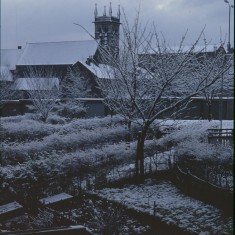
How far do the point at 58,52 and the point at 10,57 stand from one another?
1003cm

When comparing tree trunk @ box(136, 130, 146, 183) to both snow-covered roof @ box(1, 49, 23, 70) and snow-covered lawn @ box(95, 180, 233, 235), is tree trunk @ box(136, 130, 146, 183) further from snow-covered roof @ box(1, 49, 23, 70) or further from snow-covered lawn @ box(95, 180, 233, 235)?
snow-covered roof @ box(1, 49, 23, 70)

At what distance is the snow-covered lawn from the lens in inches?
369

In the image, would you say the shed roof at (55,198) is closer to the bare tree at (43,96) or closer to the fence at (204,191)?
the fence at (204,191)

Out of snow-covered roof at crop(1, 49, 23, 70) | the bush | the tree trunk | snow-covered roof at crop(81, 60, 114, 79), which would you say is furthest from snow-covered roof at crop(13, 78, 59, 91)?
the tree trunk

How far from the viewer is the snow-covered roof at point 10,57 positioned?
208 ft

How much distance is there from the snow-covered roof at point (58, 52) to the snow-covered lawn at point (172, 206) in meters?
46.5

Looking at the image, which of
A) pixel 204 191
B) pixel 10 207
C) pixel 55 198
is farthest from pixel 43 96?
pixel 204 191

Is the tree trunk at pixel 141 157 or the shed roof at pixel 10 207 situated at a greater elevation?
the tree trunk at pixel 141 157

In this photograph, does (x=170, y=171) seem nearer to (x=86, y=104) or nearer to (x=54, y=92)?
(x=54, y=92)

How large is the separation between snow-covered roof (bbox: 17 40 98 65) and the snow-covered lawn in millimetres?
46537

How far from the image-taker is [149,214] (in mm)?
10133

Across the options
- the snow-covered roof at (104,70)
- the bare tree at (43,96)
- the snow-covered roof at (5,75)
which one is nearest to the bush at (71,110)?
the bare tree at (43,96)

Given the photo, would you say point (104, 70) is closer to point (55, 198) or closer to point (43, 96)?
point (43, 96)

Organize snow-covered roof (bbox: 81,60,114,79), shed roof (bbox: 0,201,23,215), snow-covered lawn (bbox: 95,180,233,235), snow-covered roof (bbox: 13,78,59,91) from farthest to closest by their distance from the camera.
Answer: snow-covered roof (bbox: 13,78,59,91) < snow-covered roof (bbox: 81,60,114,79) < shed roof (bbox: 0,201,23,215) < snow-covered lawn (bbox: 95,180,233,235)
